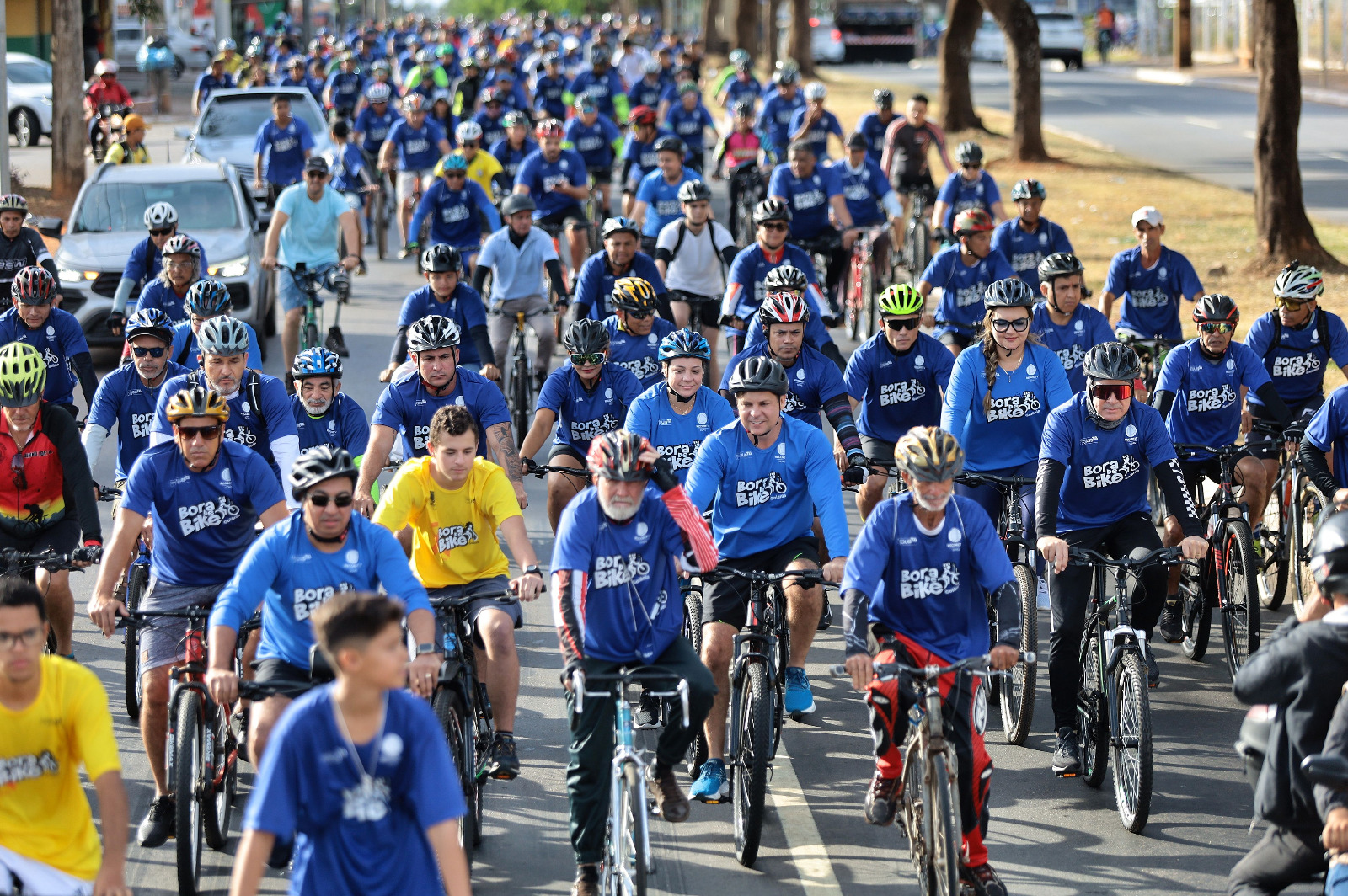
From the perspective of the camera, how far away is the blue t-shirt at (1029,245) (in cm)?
1507

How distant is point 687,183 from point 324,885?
11174 mm

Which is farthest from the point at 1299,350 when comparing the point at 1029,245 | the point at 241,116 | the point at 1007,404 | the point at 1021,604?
the point at 241,116

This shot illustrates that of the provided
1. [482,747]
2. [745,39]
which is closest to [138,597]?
[482,747]

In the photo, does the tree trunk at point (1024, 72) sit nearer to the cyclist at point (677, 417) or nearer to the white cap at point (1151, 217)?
the white cap at point (1151, 217)

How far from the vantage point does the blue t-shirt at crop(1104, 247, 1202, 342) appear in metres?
13.7

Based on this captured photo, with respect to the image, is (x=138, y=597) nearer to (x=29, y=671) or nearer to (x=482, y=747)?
(x=482, y=747)

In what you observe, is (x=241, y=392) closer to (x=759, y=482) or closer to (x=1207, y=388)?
(x=759, y=482)

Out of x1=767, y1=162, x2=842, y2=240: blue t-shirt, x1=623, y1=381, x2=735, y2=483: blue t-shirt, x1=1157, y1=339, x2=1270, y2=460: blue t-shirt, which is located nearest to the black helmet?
x1=623, y1=381, x2=735, y2=483: blue t-shirt

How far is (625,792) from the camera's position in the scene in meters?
6.67

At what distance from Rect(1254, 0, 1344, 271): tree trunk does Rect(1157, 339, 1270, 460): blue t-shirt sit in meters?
9.32

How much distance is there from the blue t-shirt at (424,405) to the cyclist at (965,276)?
490 cm

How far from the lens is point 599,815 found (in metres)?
7.01

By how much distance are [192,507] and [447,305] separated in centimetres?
503

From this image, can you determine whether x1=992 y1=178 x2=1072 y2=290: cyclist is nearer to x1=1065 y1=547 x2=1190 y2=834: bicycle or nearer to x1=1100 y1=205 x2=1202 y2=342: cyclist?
x1=1100 y1=205 x2=1202 y2=342: cyclist
